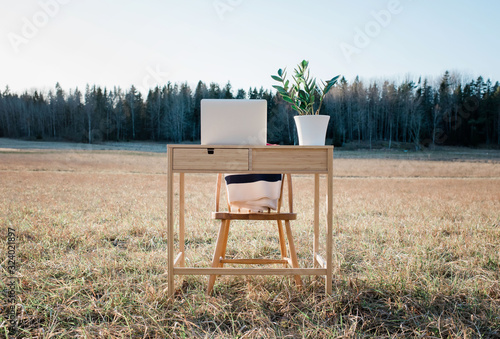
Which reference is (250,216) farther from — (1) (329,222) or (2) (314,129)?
(2) (314,129)

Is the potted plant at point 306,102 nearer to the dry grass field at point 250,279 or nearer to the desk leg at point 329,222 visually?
the desk leg at point 329,222

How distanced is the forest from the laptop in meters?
16.7

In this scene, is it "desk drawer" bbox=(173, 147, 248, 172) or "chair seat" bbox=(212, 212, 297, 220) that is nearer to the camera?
"desk drawer" bbox=(173, 147, 248, 172)

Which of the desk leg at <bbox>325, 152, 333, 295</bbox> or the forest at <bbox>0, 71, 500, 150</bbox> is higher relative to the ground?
the forest at <bbox>0, 71, 500, 150</bbox>

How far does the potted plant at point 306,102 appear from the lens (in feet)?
6.24

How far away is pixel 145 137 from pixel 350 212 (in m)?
17.5

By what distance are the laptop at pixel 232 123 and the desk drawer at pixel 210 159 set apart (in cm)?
8

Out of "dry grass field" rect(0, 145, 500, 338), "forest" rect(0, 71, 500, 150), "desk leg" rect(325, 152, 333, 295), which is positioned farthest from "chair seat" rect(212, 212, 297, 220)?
"forest" rect(0, 71, 500, 150)

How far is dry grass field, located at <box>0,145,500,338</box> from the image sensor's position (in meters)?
1.61

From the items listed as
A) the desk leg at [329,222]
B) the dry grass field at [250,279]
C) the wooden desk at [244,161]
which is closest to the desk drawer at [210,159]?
the wooden desk at [244,161]

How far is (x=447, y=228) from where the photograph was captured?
10.5ft

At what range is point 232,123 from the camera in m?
1.86

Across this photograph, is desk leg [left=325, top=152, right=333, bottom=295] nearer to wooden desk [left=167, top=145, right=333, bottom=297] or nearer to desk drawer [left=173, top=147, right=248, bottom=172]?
wooden desk [left=167, top=145, right=333, bottom=297]

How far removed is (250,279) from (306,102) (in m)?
1.04
